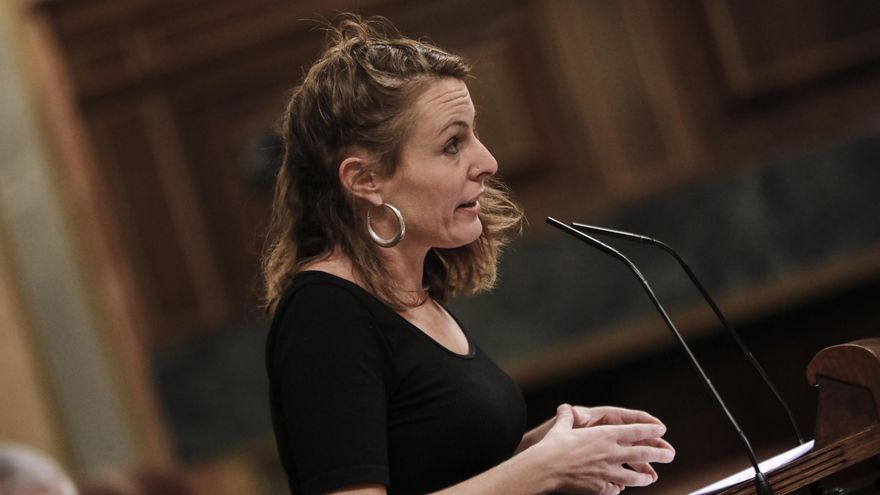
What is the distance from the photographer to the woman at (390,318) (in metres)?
1.37

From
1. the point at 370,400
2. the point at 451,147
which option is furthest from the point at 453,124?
the point at 370,400

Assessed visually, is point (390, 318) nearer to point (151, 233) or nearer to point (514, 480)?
point (514, 480)

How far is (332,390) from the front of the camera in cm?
136

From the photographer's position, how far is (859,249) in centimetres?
372

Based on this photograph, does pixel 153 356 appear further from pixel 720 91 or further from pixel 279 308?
pixel 279 308

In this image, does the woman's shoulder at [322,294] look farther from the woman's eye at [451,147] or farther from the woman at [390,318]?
the woman's eye at [451,147]

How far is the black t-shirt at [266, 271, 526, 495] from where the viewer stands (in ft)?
→ 4.44

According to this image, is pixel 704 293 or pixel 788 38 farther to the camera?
pixel 788 38

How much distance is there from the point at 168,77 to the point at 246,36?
302 mm

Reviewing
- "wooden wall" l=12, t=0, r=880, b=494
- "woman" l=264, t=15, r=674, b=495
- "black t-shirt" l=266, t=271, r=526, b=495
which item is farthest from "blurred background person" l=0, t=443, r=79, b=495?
"black t-shirt" l=266, t=271, r=526, b=495

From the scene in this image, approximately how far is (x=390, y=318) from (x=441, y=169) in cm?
19

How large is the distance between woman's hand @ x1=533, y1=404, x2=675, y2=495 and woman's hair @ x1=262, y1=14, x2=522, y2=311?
0.26 meters

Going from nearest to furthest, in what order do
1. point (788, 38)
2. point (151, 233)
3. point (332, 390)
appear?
point (332, 390) < point (788, 38) < point (151, 233)

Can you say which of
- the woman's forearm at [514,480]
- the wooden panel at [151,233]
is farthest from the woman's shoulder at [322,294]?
the wooden panel at [151,233]
